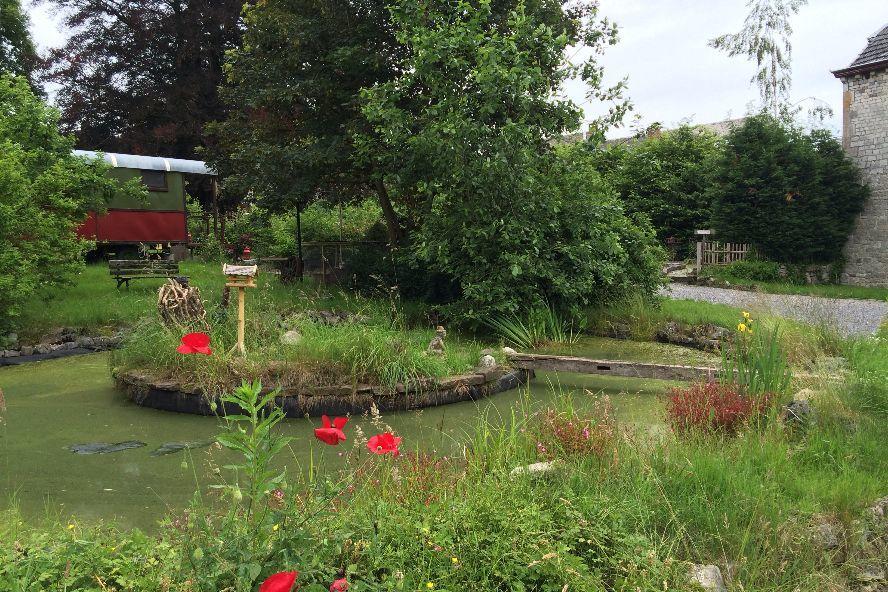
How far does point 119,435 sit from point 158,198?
14.2 m

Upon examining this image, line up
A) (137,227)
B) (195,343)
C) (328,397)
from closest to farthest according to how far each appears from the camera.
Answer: (195,343) → (328,397) → (137,227)

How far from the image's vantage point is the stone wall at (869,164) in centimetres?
1820

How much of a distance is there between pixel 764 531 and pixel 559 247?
720 centimetres

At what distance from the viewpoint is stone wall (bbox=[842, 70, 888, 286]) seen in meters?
18.2

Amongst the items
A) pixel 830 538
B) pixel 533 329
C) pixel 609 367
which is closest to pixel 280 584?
pixel 830 538

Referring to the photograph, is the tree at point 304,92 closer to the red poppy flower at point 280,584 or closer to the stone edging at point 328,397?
the stone edging at point 328,397

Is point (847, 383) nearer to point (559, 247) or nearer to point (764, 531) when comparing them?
point (764, 531)

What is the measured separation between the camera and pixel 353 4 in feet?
37.7

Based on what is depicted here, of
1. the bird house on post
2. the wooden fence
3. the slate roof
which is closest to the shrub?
the bird house on post

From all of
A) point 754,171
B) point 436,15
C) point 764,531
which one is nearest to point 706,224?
point 754,171

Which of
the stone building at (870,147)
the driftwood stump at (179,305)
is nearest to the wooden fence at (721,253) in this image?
the stone building at (870,147)

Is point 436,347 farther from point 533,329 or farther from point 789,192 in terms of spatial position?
point 789,192

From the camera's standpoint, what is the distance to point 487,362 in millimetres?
7664

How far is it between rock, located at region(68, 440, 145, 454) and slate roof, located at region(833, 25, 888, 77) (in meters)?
19.4
